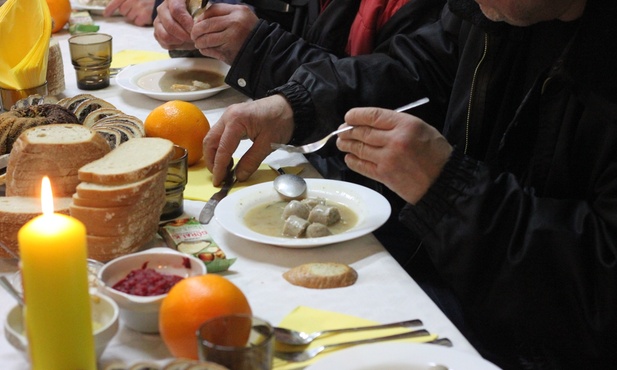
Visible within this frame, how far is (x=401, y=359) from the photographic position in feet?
3.11

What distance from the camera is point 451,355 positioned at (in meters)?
0.96

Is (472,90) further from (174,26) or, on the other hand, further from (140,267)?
(174,26)

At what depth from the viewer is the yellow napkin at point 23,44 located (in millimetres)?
1876

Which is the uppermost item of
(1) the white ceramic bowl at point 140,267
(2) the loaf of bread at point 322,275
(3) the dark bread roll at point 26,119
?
(3) the dark bread roll at point 26,119

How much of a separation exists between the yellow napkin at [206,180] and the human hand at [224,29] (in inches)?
19.1

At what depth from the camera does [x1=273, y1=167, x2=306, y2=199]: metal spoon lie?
1496 mm

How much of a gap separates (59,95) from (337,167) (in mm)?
792

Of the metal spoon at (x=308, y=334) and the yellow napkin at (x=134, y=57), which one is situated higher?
the metal spoon at (x=308, y=334)

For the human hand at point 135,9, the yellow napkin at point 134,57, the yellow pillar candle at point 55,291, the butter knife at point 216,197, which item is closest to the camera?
the yellow pillar candle at point 55,291

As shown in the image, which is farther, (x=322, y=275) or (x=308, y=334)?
(x=322, y=275)

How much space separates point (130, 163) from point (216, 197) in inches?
10.6

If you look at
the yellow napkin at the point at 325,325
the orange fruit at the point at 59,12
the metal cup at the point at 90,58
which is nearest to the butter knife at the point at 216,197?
the yellow napkin at the point at 325,325

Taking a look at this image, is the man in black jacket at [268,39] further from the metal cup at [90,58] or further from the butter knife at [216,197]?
the butter knife at [216,197]

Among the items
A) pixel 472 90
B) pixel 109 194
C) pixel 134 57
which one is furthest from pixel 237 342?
pixel 134 57
